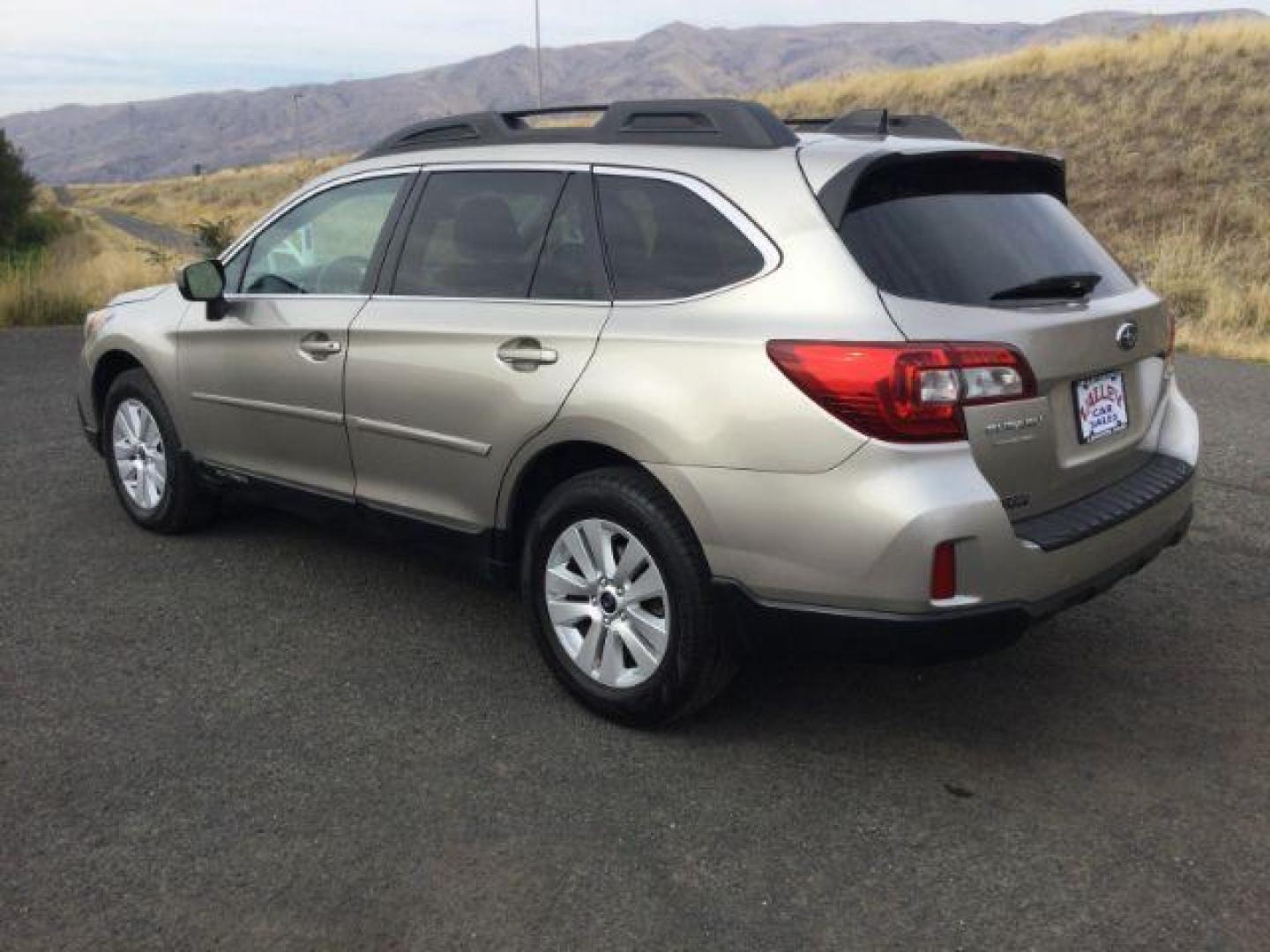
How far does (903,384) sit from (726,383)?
1.52ft

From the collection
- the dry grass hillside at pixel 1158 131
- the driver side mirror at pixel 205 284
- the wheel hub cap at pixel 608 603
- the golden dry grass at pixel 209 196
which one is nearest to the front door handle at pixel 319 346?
the driver side mirror at pixel 205 284

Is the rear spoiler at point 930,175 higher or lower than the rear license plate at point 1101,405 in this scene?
higher

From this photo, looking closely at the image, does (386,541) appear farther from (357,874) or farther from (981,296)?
(981,296)

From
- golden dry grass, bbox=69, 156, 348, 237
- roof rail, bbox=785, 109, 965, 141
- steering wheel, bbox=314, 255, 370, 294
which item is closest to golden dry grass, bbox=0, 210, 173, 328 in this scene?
steering wheel, bbox=314, 255, 370, 294

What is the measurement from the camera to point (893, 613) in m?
2.98

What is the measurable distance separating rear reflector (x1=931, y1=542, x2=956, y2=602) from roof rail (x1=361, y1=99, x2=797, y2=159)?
4.14 ft

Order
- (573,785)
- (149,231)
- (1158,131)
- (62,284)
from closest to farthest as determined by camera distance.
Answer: (573,785)
(62,284)
(1158,131)
(149,231)

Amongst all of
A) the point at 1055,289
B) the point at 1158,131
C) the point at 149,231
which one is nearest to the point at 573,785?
the point at 1055,289

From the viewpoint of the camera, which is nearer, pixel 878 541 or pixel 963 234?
pixel 878 541

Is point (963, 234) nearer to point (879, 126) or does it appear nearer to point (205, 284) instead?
point (879, 126)

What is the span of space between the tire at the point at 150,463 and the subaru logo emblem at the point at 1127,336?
3662 millimetres

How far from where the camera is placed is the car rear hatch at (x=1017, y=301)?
304cm

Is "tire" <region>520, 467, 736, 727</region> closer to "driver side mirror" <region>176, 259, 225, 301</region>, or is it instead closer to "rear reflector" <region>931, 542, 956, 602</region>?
"rear reflector" <region>931, 542, 956, 602</region>

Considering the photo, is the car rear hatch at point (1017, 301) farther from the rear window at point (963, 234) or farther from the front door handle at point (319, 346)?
the front door handle at point (319, 346)
